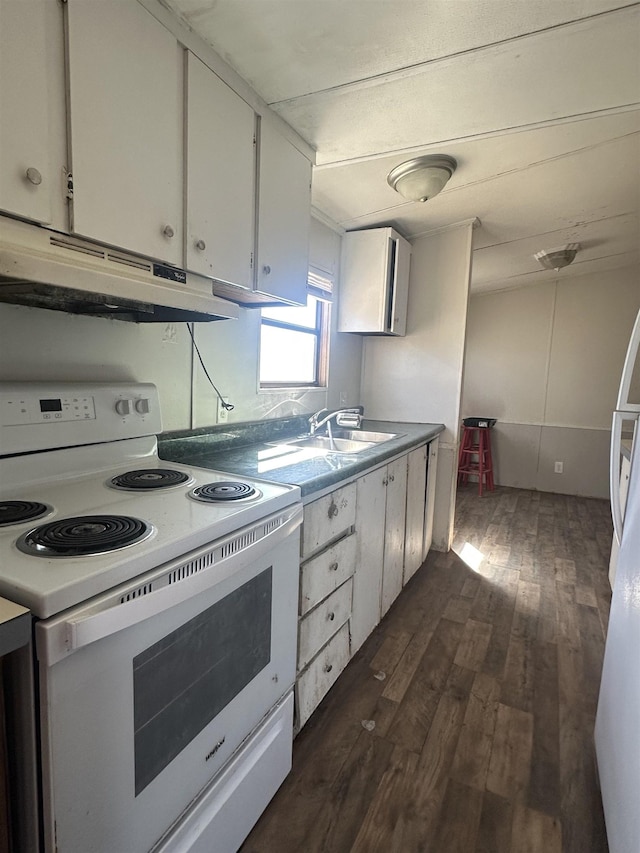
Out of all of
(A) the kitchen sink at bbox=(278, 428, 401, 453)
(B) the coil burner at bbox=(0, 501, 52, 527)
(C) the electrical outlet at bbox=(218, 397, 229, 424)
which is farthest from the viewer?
(A) the kitchen sink at bbox=(278, 428, 401, 453)

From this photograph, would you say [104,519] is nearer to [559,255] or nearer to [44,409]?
[44,409]

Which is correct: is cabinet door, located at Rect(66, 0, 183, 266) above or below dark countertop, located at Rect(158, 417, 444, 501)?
above

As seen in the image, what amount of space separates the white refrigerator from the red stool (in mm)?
3489

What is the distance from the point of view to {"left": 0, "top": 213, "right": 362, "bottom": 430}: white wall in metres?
1.19

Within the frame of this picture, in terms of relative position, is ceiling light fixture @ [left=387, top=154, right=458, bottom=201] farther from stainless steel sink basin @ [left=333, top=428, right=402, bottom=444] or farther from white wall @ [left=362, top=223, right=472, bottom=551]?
stainless steel sink basin @ [left=333, top=428, right=402, bottom=444]

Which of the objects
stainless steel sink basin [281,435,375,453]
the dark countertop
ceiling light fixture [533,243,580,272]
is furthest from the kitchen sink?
ceiling light fixture [533,243,580,272]

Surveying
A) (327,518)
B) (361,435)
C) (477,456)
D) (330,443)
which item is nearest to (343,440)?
(330,443)

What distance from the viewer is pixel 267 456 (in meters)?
1.78

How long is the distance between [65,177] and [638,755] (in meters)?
1.81

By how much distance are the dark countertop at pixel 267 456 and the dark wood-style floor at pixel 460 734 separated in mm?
916

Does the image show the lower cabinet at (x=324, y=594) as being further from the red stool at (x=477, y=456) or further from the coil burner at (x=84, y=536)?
the red stool at (x=477, y=456)

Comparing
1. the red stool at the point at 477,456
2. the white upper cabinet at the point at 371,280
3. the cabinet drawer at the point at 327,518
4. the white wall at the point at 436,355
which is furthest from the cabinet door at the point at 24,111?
the red stool at the point at 477,456

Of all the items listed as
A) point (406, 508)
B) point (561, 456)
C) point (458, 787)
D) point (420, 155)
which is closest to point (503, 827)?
point (458, 787)

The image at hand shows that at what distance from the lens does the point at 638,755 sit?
0.95m
